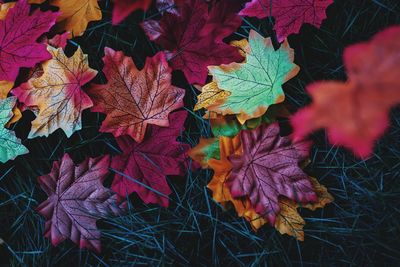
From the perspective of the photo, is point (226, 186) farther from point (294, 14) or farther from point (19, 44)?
point (19, 44)

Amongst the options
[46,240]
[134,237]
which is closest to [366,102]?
[134,237]

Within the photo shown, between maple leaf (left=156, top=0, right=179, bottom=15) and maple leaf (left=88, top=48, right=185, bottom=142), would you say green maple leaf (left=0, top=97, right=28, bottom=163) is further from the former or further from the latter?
maple leaf (left=156, top=0, right=179, bottom=15)

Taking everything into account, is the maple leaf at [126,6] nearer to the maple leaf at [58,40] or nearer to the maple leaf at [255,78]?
the maple leaf at [255,78]

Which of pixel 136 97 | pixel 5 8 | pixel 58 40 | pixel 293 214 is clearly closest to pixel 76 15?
pixel 58 40

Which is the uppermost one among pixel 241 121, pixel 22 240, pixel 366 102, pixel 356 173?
pixel 366 102

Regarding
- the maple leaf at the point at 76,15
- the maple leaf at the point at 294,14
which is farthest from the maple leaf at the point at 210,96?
the maple leaf at the point at 76,15

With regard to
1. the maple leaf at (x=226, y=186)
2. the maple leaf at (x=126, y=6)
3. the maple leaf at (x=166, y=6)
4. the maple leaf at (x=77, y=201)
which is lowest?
the maple leaf at (x=77, y=201)

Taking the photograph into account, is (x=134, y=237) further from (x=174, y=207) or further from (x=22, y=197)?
(x=22, y=197)
